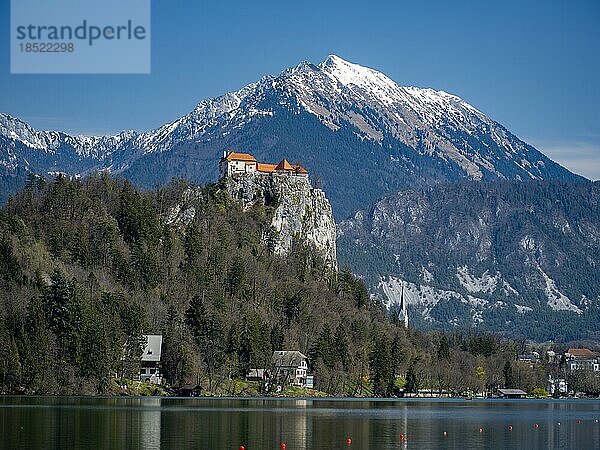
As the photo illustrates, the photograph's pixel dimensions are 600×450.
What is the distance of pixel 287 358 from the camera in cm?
18612

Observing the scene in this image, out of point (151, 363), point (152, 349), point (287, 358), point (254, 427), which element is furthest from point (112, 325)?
point (254, 427)

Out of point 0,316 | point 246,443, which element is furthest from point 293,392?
point 246,443

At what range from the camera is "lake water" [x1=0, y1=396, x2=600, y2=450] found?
274ft

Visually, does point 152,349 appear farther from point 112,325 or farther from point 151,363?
point 112,325

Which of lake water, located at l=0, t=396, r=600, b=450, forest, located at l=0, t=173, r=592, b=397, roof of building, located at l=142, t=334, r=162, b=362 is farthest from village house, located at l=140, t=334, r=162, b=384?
lake water, located at l=0, t=396, r=600, b=450

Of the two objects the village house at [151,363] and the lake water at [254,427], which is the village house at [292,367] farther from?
the lake water at [254,427]

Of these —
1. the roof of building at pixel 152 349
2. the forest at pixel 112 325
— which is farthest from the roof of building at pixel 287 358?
the roof of building at pixel 152 349

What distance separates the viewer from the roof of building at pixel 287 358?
183587mm

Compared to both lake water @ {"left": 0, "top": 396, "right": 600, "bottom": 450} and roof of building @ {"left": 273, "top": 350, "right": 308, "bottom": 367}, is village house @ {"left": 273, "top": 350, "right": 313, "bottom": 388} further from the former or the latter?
lake water @ {"left": 0, "top": 396, "right": 600, "bottom": 450}

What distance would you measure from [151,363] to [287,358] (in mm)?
26787

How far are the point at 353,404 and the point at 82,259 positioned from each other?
5848cm

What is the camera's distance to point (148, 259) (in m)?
196

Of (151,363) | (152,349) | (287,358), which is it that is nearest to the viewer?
(151,363)

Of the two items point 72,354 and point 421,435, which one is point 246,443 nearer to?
point 421,435
